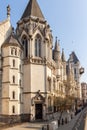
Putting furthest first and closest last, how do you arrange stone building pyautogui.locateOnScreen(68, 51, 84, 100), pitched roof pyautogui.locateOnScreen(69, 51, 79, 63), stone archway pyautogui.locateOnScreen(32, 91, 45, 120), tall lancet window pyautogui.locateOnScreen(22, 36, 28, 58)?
pitched roof pyautogui.locateOnScreen(69, 51, 79, 63)
stone building pyautogui.locateOnScreen(68, 51, 84, 100)
tall lancet window pyautogui.locateOnScreen(22, 36, 28, 58)
stone archway pyautogui.locateOnScreen(32, 91, 45, 120)

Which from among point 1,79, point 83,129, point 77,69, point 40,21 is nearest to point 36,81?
point 1,79

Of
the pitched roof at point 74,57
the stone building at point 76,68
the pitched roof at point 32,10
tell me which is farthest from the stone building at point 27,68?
the pitched roof at point 74,57

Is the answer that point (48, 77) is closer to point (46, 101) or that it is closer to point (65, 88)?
point (46, 101)

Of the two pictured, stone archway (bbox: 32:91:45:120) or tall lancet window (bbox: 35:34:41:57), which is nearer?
stone archway (bbox: 32:91:45:120)

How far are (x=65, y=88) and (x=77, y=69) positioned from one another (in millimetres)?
51702

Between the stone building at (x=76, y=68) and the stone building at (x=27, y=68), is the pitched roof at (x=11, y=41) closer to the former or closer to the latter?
the stone building at (x=27, y=68)

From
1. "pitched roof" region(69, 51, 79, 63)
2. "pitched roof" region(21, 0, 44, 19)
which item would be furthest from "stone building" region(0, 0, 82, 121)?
"pitched roof" region(69, 51, 79, 63)

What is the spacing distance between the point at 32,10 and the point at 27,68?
14.8 metres

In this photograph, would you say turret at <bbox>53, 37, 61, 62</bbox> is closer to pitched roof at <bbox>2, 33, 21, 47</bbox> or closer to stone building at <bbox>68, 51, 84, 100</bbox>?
pitched roof at <bbox>2, 33, 21, 47</bbox>

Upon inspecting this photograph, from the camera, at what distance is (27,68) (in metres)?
61.6

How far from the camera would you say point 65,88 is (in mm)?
90125

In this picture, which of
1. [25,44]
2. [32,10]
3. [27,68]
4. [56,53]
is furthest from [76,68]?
[27,68]

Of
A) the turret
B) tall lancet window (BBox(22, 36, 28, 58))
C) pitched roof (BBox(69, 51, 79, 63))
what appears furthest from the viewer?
pitched roof (BBox(69, 51, 79, 63))

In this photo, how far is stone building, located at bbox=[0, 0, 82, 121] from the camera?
2231 inches
